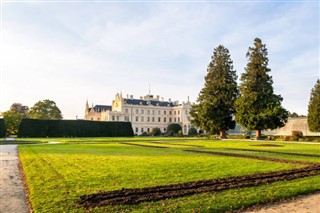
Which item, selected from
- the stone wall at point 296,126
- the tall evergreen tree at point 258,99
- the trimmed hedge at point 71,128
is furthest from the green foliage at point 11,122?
the stone wall at point 296,126

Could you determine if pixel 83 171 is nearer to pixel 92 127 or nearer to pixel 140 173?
pixel 140 173

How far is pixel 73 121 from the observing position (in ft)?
174

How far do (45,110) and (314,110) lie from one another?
190ft

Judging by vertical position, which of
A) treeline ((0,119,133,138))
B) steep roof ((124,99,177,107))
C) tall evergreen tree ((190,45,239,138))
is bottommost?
treeline ((0,119,133,138))

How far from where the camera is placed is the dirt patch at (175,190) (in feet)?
19.8

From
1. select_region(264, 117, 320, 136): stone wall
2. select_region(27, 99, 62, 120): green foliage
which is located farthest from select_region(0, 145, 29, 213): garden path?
select_region(27, 99, 62, 120): green foliage

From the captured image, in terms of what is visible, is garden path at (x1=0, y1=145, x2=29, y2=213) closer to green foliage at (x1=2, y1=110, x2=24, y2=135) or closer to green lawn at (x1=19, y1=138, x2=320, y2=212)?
green lawn at (x1=19, y1=138, x2=320, y2=212)

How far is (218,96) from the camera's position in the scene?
143 feet

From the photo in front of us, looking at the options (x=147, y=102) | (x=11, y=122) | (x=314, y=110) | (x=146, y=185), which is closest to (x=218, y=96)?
(x=314, y=110)

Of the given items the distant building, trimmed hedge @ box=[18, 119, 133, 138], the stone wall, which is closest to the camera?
trimmed hedge @ box=[18, 119, 133, 138]

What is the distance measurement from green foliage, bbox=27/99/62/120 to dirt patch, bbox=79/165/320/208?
6736 cm

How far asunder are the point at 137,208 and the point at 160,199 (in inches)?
29.2

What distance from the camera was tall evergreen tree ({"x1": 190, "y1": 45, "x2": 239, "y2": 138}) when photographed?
4312cm

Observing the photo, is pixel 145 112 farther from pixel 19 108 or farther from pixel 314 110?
pixel 314 110
